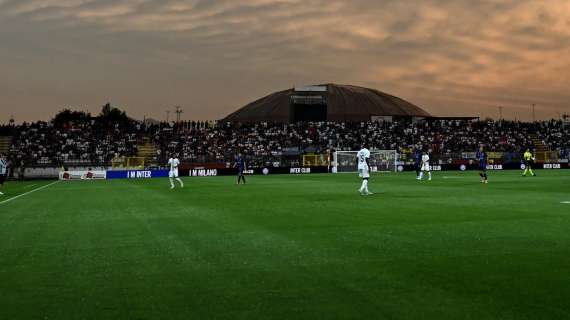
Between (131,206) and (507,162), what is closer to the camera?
(131,206)

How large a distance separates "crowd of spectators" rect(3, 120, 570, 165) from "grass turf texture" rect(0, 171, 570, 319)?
5464 centimetres

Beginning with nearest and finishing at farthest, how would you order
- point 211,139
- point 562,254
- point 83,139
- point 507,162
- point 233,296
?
point 233,296
point 562,254
point 507,162
point 83,139
point 211,139

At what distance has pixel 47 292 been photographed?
23.9ft

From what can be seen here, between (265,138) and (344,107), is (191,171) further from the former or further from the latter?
(344,107)

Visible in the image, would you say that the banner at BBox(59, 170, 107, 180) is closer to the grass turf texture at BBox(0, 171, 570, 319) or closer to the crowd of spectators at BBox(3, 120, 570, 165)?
the crowd of spectators at BBox(3, 120, 570, 165)

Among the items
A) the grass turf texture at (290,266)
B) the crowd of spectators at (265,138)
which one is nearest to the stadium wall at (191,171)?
the crowd of spectators at (265,138)

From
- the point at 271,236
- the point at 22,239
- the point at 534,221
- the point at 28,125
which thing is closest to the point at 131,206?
the point at 22,239

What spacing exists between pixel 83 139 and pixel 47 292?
75496mm

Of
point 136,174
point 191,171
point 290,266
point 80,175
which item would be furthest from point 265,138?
point 290,266

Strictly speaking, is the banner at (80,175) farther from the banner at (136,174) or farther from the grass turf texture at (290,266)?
the grass turf texture at (290,266)

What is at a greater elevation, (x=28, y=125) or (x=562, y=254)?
(x=28, y=125)

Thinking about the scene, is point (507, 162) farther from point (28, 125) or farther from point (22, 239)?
point (22, 239)

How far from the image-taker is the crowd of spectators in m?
76.7

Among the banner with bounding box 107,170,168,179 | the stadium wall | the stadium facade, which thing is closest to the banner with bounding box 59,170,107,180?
the stadium wall
